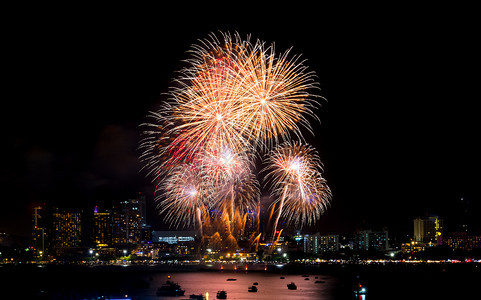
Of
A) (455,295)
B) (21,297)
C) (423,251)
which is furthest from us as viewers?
(423,251)

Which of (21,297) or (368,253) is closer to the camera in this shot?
(21,297)

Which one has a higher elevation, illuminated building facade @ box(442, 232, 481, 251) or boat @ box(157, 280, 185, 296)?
boat @ box(157, 280, 185, 296)

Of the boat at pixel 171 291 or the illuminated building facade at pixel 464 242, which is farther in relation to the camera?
the illuminated building facade at pixel 464 242

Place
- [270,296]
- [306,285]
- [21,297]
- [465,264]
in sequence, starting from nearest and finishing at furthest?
[21,297] < [270,296] < [306,285] < [465,264]

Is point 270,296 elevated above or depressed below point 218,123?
below

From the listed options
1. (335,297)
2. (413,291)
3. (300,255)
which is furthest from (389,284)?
(300,255)

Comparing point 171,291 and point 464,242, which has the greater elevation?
point 171,291

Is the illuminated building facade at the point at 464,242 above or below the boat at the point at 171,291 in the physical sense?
below

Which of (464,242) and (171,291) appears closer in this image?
(171,291)

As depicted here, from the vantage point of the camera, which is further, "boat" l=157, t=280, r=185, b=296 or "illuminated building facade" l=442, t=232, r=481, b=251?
"illuminated building facade" l=442, t=232, r=481, b=251

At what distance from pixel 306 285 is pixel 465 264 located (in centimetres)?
9744

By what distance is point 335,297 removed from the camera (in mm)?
75000

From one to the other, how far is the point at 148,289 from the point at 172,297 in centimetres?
1481

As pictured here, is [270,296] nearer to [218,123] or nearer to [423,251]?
[218,123]
